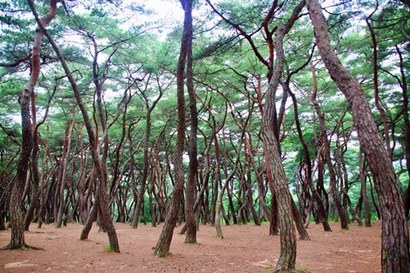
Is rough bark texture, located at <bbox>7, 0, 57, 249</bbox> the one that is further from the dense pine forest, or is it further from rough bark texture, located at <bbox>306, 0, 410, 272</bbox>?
rough bark texture, located at <bbox>306, 0, 410, 272</bbox>

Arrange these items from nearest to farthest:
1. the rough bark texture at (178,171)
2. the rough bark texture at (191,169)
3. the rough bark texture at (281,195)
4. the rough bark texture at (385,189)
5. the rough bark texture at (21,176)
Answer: the rough bark texture at (385,189)
the rough bark texture at (281,195)
the rough bark texture at (178,171)
the rough bark texture at (21,176)
the rough bark texture at (191,169)

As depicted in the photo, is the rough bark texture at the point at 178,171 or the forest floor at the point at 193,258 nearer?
the forest floor at the point at 193,258

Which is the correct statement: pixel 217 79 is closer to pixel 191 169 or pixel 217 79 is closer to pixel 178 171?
pixel 191 169

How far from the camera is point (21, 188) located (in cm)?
709

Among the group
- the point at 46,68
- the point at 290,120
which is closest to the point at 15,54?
the point at 46,68

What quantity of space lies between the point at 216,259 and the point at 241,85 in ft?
29.2

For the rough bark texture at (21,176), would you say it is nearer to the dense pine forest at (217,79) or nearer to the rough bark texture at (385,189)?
the dense pine forest at (217,79)

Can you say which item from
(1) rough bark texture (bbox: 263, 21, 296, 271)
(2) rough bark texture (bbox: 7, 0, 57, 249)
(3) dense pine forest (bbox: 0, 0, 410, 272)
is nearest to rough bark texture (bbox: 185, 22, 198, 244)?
(3) dense pine forest (bbox: 0, 0, 410, 272)

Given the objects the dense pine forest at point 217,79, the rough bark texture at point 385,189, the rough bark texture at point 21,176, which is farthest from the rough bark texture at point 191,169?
the rough bark texture at point 385,189

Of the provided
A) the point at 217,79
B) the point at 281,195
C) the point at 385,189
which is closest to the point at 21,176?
the point at 281,195

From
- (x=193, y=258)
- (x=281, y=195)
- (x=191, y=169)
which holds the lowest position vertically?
(x=193, y=258)

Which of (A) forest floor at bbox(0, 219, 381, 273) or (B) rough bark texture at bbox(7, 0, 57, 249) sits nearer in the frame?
(A) forest floor at bbox(0, 219, 381, 273)

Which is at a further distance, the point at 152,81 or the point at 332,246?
the point at 152,81

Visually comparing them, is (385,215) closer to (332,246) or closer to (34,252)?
(332,246)
